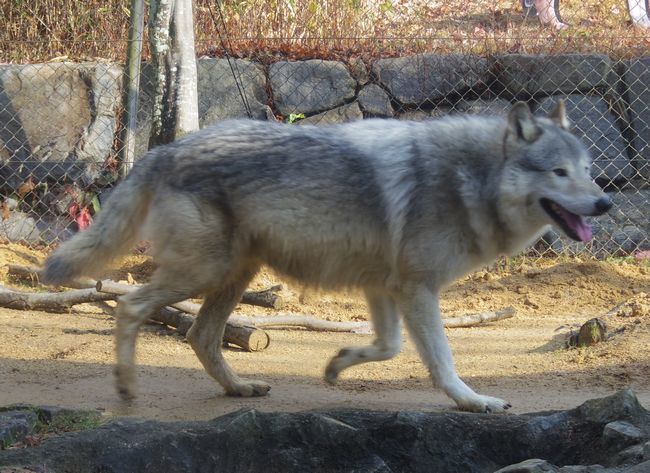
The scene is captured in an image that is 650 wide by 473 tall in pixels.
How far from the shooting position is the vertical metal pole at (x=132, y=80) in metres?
8.38

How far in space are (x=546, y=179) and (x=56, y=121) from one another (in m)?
6.15

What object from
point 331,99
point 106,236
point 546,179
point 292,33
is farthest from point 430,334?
point 292,33

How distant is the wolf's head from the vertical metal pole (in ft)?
15.8

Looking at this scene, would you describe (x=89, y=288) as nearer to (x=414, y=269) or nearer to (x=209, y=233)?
(x=209, y=233)

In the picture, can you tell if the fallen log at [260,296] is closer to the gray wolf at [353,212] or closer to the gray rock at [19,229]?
the gray rock at [19,229]

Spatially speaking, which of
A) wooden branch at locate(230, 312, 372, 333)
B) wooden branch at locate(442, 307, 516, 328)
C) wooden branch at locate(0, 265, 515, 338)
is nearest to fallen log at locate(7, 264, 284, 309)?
wooden branch at locate(0, 265, 515, 338)

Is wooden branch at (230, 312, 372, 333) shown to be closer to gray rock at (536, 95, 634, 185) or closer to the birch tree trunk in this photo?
the birch tree trunk

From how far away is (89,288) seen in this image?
22.3 feet

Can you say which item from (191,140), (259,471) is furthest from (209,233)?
(259,471)

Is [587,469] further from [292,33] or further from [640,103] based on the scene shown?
[292,33]

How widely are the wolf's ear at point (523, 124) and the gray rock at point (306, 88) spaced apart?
4969 millimetres

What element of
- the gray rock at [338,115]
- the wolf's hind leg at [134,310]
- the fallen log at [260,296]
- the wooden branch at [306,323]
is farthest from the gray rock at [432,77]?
the wolf's hind leg at [134,310]

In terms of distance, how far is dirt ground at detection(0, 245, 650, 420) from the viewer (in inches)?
184

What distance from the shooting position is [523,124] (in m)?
4.63
